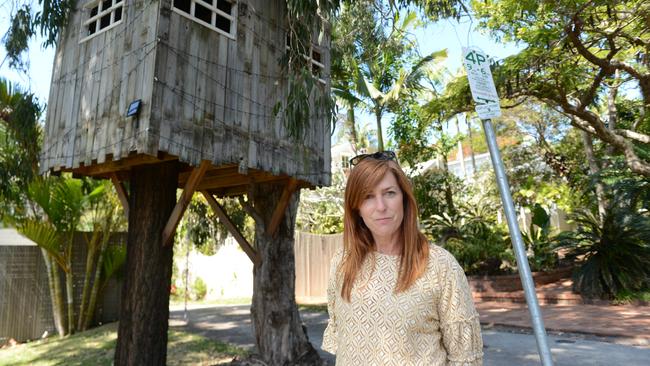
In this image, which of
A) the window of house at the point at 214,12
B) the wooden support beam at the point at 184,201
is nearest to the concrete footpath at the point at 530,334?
the wooden support beam at the point at 184,201

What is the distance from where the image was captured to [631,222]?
33.9 ft

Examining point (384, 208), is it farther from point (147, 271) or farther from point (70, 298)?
point (70, 298)

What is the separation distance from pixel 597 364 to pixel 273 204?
467cm

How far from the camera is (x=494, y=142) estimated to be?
2391mm

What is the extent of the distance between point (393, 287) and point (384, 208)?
29 cm

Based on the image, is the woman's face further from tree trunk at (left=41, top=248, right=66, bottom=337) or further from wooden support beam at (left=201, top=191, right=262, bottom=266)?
tree trunk at (left=41, top=248, right=66, bottom=337)

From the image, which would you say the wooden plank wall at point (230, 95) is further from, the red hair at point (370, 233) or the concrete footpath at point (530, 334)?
the concrete footpath at point (530, 334)

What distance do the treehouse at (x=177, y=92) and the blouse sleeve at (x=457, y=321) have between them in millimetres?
3104

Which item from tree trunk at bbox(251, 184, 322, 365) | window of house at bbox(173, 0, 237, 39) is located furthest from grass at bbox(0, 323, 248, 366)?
window of house at bbox(173, 0, 237, 39)

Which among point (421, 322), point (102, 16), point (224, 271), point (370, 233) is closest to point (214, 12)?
point (102, 16)

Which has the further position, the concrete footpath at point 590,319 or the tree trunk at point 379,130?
the tree trunk at point 379,130

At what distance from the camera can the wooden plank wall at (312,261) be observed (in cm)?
1526

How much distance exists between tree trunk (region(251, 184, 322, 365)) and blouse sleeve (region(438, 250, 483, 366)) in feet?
16.6

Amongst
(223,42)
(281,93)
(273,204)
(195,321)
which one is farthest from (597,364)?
(195,321)
